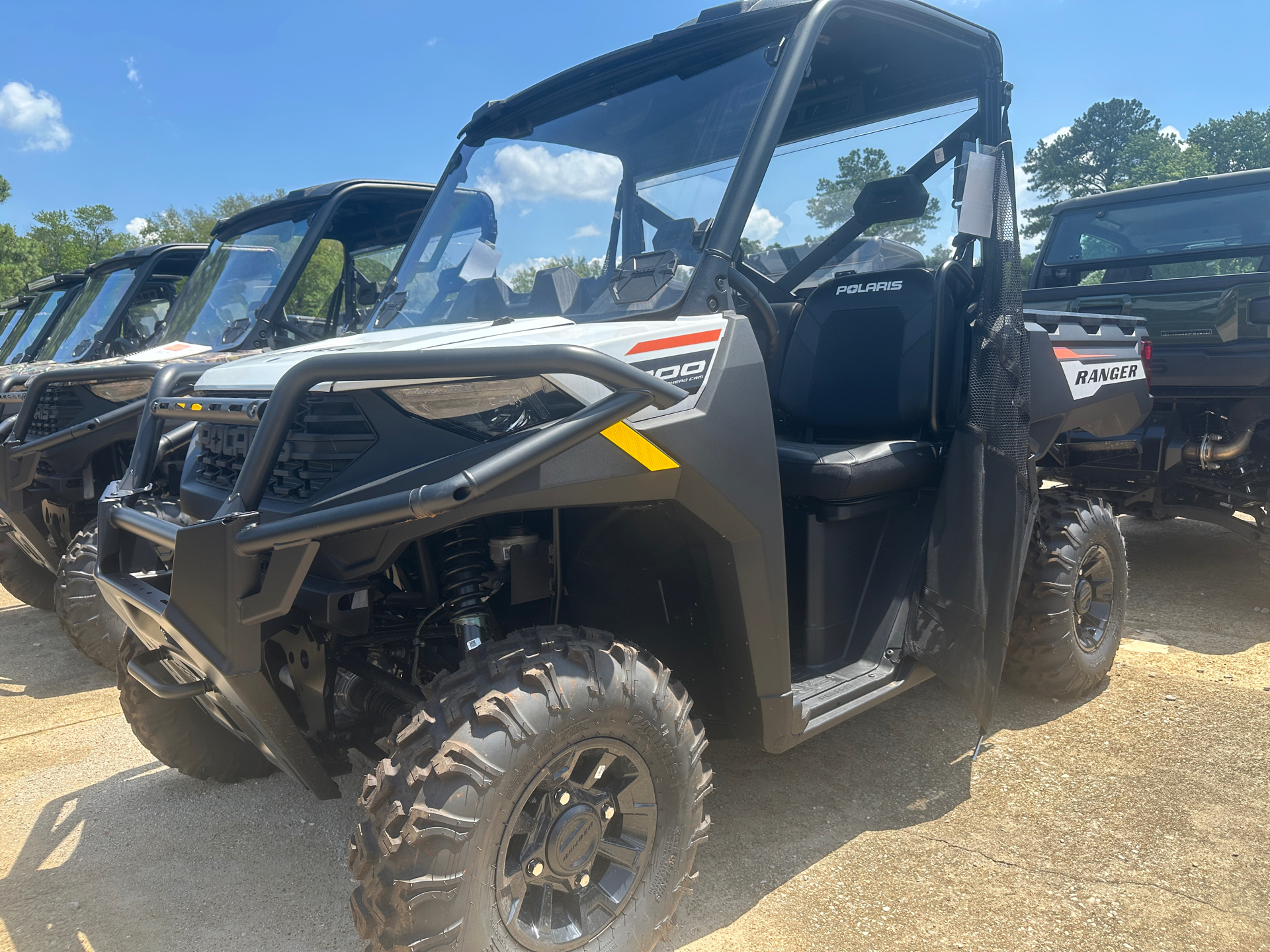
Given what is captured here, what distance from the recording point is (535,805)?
2.08 metres

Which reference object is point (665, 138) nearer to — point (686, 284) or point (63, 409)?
point (686, 284)

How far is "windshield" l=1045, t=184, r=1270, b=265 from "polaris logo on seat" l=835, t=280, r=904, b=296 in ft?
12.3

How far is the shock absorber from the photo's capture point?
2191 millimetres

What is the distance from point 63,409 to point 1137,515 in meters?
6.65

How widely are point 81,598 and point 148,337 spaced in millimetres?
4457

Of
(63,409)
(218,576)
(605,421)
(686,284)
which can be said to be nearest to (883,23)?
(686,284)

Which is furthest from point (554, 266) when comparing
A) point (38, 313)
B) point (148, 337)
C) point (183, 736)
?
point (38, 313)

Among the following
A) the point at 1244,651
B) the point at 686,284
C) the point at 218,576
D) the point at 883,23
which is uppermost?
the point at 883,23

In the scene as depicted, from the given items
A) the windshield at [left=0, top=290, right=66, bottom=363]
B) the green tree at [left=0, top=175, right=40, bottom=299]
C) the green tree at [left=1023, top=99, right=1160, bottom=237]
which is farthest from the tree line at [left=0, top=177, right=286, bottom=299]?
the green tree at [left=1023, top=99, right=1160, bottom=237]

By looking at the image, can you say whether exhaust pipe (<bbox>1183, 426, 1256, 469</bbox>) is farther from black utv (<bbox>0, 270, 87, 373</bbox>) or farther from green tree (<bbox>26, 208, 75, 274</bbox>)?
green tree (<bbox>26, 208, 75, 274</bbox>)

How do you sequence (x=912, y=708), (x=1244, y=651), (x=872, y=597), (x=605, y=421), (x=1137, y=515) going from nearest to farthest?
(x=605, y=421) < (x=872, y=597) < (x=912, y=708) < (x=1244, y=651) < (x=1137, y=515)

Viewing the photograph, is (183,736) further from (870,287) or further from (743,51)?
(870,287)

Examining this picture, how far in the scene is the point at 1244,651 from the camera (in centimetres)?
455

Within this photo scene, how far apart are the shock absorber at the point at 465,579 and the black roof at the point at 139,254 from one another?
6743mm
